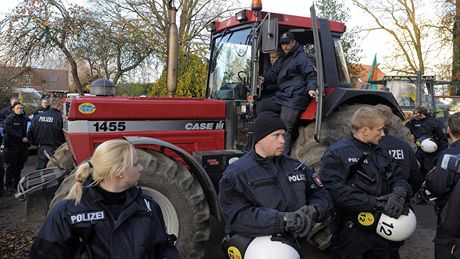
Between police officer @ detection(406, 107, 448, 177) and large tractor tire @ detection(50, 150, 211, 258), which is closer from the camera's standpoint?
large tractor tire @ detection(50, 150, 211, 258)

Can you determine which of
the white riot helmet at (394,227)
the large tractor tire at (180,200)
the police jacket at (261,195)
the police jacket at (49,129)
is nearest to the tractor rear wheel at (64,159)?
the large tractor tire at (180,200)

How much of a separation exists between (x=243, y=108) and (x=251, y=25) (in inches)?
35.1

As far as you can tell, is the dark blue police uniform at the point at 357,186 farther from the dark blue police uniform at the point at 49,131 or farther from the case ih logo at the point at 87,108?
the dark blue police uniform at the point at 49,131

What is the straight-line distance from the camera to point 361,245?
301cm

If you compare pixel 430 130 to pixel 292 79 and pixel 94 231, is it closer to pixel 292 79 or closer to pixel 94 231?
pixel 292 79

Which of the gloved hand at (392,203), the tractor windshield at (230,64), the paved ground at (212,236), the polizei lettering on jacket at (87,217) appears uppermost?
the tractor windshield at (230,64)

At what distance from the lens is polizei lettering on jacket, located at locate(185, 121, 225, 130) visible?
4.79m

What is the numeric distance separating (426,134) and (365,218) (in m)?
5.61

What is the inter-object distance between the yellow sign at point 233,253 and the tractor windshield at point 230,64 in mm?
2376

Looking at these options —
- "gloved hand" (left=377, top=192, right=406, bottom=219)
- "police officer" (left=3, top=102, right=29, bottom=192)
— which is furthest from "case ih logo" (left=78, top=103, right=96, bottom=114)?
"police officer" (left=3, top=102, right=29, bottom=192)

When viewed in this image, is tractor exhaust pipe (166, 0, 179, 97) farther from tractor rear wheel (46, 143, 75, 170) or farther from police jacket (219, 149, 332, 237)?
police jacket (219, 149, 332, 237)

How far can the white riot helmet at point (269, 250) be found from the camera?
2.37 metres

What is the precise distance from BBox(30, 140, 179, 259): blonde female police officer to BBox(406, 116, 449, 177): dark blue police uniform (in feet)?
20.9

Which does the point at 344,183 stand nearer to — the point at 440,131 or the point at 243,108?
the point at 243,108
